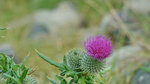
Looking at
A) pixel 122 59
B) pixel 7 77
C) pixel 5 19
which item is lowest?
pixel 5 19

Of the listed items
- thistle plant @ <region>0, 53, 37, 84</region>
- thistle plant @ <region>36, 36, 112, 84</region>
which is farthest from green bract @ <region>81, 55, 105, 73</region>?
thistle plant @ <region>0, 53, 37, 84</region>

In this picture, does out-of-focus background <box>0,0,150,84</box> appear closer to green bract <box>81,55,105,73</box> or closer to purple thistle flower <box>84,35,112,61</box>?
green bract <box>81,55,105,73</box>

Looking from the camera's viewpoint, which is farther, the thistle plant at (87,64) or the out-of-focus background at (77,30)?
A: the out-of-focus background at (77,30)

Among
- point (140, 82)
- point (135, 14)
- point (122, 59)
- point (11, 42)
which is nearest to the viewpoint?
point (140, 82)

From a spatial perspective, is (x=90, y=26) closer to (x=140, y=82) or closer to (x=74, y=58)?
(x=140, y=82)

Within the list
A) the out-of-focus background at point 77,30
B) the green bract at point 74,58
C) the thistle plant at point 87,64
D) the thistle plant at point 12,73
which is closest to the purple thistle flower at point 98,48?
the thistle plant at point 87,64

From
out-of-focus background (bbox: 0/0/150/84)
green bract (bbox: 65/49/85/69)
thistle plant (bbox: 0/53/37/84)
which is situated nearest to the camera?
thistle plant (bbox: 0/53/37/84)

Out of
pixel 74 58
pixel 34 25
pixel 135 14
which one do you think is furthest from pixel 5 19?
pixel 74 58

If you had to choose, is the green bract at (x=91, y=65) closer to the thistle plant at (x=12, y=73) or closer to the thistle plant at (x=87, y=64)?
the thistle plant at (x=87, y=64)

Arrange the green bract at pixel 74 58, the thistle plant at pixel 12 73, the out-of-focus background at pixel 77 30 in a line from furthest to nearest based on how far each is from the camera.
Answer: the out-of-focus background at pixel 77 30, the green bract at pixel 74 58, the thistle plant at pixel 12 73
